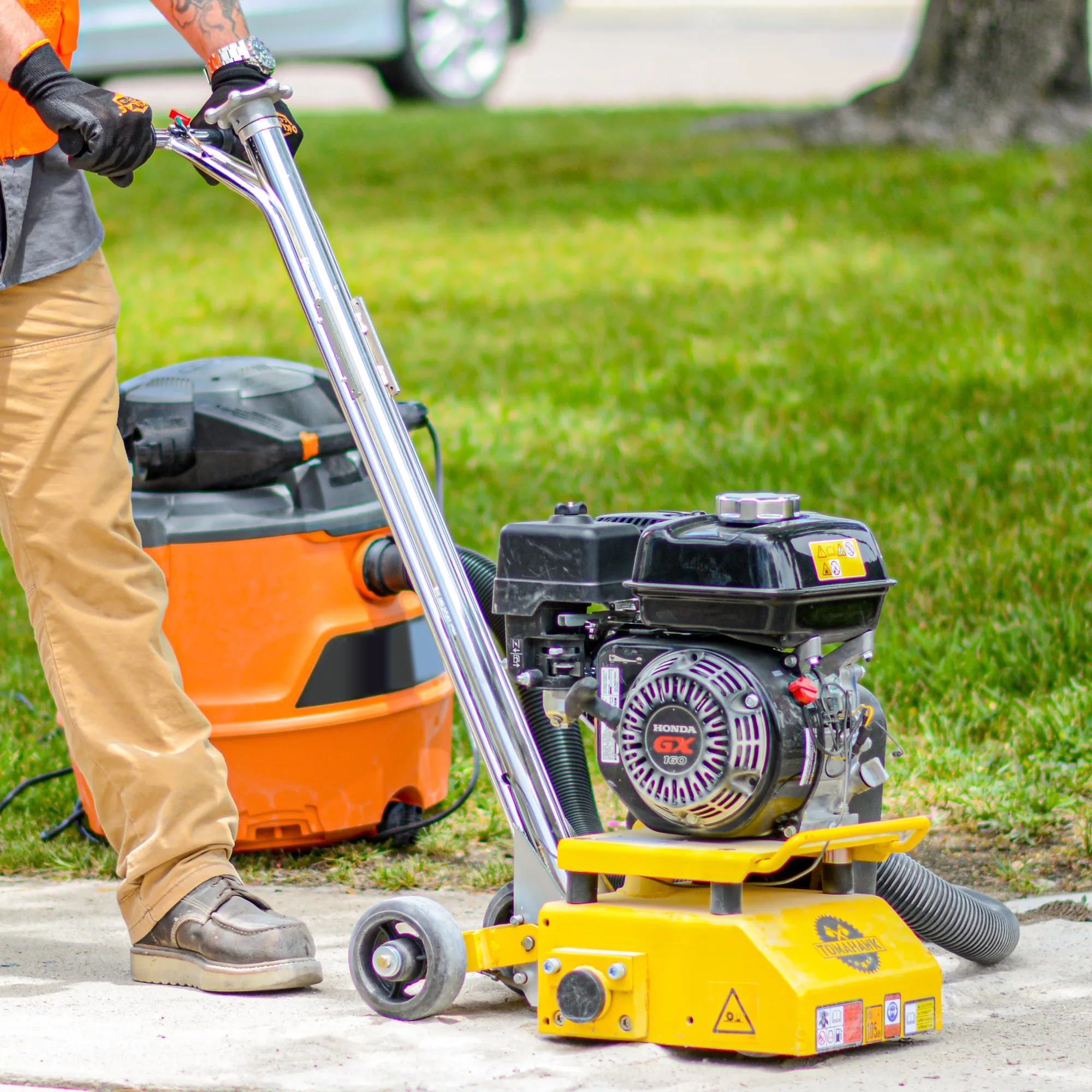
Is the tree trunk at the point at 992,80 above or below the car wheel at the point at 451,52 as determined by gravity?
below

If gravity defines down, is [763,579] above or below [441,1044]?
above

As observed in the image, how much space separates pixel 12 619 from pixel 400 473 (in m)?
2.82

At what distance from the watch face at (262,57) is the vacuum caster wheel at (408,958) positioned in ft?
4.44

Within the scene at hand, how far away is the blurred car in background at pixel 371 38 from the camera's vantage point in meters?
12.1

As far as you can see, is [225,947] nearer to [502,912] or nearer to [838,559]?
[502,912]

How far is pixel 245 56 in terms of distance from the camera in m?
3.21

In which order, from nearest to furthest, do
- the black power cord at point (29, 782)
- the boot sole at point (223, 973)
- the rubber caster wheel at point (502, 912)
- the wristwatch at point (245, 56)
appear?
1. the rubber caster wheel at point (502, 912)
2. the boot sole at point (223, 973)
3. the wristwatch at point (245, 56)
4. the black power cord at point (29, 782)

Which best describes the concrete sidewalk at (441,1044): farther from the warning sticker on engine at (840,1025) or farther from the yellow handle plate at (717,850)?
the yellow handle plate at (717,850)

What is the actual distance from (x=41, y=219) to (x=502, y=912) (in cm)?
131

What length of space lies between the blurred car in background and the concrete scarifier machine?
950 cm

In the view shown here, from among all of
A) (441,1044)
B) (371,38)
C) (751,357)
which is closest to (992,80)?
(751,357)

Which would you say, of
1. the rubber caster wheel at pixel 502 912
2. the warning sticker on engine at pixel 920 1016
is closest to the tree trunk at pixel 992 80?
the rubber caster wheel at pixel 502 912

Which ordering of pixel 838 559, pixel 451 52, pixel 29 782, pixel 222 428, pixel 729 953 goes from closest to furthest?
pixel 729 953 → pixel 838 559 → pixel 222 428 → pixel 29 782 → pixel 451 52

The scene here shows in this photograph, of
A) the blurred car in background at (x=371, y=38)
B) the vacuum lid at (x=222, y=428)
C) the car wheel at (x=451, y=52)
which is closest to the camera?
the vacuum lid at (x=222, y=428)
